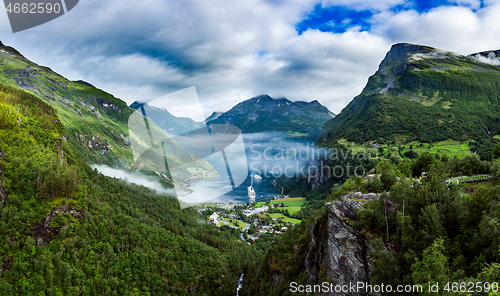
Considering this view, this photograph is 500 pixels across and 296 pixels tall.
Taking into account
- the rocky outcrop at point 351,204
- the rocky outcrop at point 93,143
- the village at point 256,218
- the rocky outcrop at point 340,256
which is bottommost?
the village at point 256,218

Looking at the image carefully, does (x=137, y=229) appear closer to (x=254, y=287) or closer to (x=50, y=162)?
(x=50, y=162)

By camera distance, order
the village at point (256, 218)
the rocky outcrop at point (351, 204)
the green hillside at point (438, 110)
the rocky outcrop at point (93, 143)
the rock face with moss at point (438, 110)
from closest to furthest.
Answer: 1. the rocky outcrop at point (351, 204)
2. the village at point (256, 218)
3. the green hillside at point (438, 110)
4. the rock face with moss at point (438, 110)
5. the rocky outcrop at point (93, 143)

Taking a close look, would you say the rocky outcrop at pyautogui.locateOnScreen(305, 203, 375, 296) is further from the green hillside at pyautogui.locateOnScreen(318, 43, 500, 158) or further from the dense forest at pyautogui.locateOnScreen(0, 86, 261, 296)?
the green hillside at pyautogui.locateOnScreen(318, 43, 500, 158)

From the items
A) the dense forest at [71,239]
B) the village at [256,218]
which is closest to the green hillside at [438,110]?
the village at [256,218]

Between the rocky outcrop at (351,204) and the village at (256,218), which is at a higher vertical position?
the rocky outcrop at (351,204)

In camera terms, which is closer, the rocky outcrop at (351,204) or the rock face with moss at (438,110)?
the rocky outcrop at (351,204)

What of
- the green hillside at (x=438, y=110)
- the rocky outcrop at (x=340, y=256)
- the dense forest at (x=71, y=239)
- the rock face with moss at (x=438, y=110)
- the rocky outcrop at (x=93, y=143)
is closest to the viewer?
the rocky outcrop at (x=340, y=256)

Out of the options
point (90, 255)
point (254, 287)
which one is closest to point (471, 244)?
point (254, 287)

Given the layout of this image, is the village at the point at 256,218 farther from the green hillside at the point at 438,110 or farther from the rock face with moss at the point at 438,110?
the rock face with moss at the point at 438,110

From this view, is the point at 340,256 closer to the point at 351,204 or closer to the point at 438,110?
the point at 351,204
